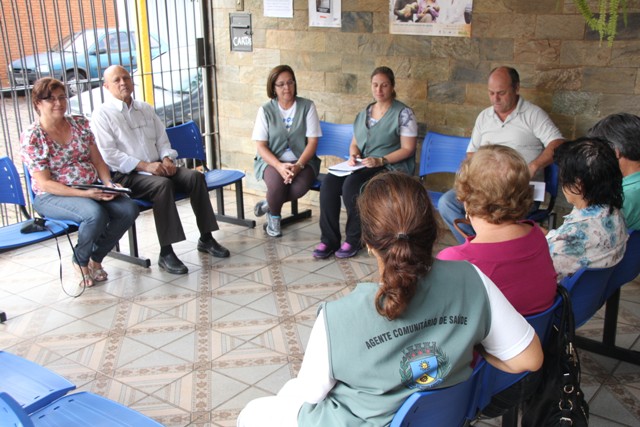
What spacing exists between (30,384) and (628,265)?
2398mm

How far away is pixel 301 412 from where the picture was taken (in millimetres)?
1696

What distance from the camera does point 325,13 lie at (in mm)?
5469

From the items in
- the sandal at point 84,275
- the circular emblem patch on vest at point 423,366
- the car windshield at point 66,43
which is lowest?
the sandal at point 84,275

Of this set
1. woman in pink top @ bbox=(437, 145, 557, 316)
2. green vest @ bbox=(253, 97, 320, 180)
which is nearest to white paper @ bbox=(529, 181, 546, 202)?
green vest @ bbox=(253, 97, 320, 180)

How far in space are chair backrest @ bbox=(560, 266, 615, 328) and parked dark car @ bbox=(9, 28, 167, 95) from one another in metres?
3.73

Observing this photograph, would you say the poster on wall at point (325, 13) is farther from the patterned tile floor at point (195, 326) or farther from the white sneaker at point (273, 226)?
the patterned tile floor at point (195, 326)

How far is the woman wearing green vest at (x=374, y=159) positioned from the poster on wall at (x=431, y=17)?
0.52m

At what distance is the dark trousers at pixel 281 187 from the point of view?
498 centimetres

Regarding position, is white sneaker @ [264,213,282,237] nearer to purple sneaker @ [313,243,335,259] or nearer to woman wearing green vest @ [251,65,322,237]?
woman wearing green vest @ [251,65,322,237]

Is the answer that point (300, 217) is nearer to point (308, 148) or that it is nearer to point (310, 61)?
point (308, 148)

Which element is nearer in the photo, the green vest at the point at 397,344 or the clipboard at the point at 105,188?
the green vest at the point at 397,344

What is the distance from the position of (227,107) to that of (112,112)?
2009 mm

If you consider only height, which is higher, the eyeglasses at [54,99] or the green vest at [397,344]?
the eyeglasses at [54,99]

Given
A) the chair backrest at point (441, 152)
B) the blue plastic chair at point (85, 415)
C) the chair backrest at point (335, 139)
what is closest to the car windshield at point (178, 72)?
the chair backrest at point (335, 139)
